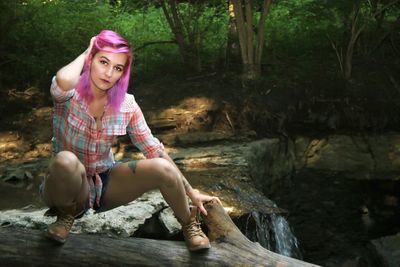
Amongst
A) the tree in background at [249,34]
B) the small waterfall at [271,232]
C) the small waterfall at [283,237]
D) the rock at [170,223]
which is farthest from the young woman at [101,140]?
the tree in background at [249,34]

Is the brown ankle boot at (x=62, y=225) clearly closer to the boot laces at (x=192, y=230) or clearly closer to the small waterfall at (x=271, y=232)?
the boot laces at (x=192, y=230)

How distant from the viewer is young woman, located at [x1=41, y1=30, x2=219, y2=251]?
8.35 ft

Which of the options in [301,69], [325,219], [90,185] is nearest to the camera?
[90,185]

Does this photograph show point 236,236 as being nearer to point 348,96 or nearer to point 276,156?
point 276,156

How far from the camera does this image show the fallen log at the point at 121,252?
255cm

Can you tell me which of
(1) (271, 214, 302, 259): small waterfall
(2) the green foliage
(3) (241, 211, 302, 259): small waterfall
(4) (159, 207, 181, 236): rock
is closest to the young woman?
(4) (159, 207, 181, 236): rock

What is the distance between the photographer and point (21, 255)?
8.35 feet

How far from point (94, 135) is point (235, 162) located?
9.33 ft

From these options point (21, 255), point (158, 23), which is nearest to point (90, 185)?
point (21, 255)

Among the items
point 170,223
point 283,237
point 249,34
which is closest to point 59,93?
point 170,223

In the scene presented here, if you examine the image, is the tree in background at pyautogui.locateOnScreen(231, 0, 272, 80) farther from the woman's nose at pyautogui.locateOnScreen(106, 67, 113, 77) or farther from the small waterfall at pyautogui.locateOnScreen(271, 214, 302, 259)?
the woman's nose at pyautogui.locateOnScreen(106, 67, 113, 77)

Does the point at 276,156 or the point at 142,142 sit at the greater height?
the point at 142,142

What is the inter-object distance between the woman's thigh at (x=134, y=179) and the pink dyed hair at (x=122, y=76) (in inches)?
12.9

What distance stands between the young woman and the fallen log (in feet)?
0.23
